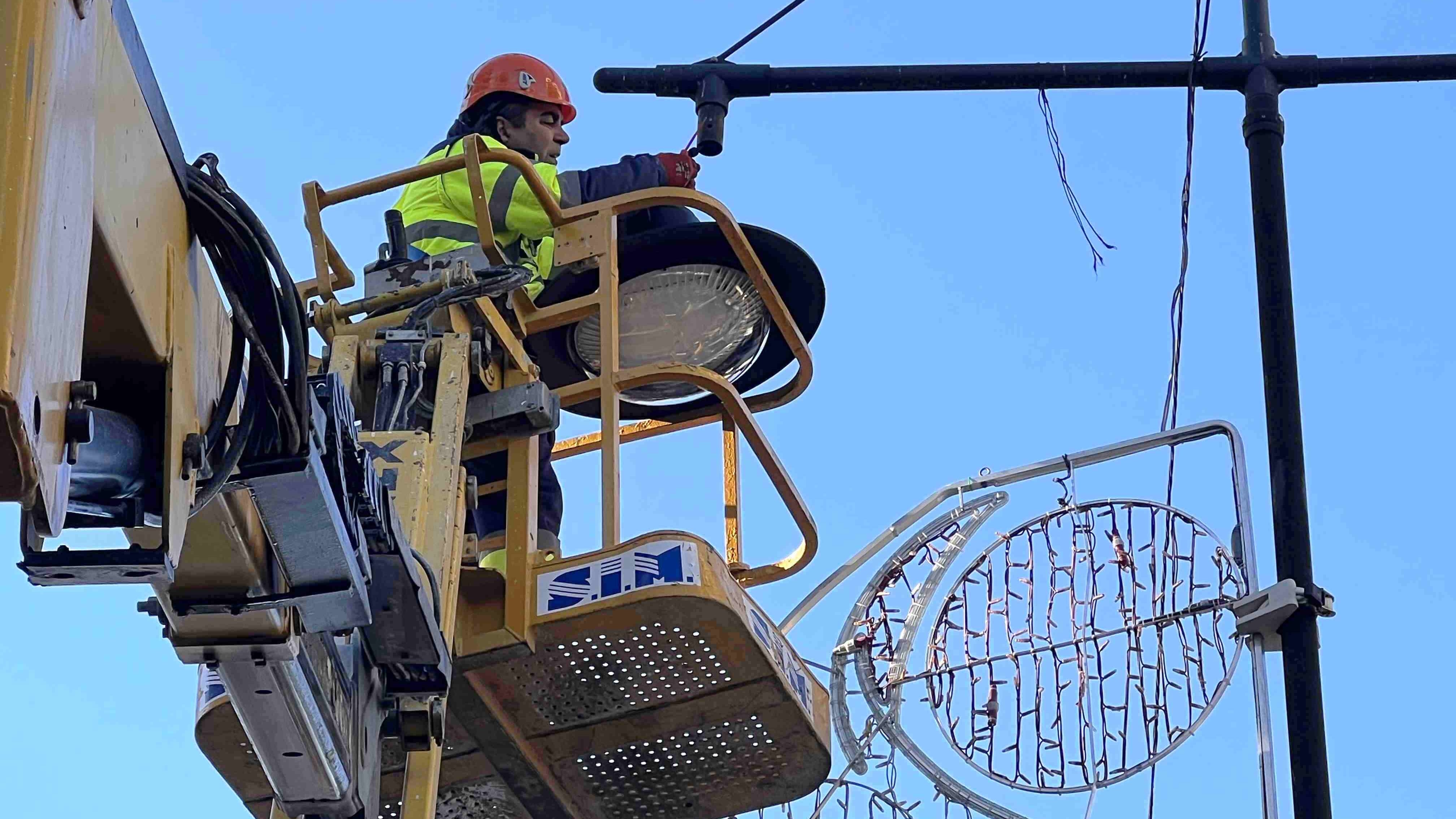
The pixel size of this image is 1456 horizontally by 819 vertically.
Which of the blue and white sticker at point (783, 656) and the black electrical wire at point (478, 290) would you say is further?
the blue and white sticker at point (783, 656)

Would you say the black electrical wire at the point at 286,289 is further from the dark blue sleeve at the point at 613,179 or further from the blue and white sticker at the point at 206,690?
the dark blue sleeve at the point at 613,179

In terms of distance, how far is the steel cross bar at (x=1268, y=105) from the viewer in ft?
19.0

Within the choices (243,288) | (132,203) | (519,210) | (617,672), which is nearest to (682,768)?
(617,672)

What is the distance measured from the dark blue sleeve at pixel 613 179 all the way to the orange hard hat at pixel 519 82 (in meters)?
1.12

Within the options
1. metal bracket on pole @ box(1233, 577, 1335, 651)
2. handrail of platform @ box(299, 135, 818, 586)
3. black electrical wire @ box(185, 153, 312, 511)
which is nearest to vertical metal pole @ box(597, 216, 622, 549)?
handrail of platform @ box(299, 135, 818, 586)

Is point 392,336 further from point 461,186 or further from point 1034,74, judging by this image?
point 1034,74

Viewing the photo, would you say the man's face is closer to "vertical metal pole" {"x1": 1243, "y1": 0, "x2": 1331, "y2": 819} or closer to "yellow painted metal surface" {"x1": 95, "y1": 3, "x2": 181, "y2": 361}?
"vertical metal pole" {"x1": 1243, "y1": 0, "x2": 1331, "y2": 819}

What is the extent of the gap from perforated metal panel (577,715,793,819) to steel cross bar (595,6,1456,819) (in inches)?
100.0

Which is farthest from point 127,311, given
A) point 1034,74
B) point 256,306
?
point 1034,74

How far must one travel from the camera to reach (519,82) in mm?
10930

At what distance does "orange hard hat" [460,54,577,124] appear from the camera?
10.9 metres

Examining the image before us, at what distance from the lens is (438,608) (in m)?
6.25

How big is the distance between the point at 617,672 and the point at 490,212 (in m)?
1.93

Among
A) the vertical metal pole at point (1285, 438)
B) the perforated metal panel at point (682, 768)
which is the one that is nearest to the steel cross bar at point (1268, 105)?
the vertical metal pole at point (1285, 438)
